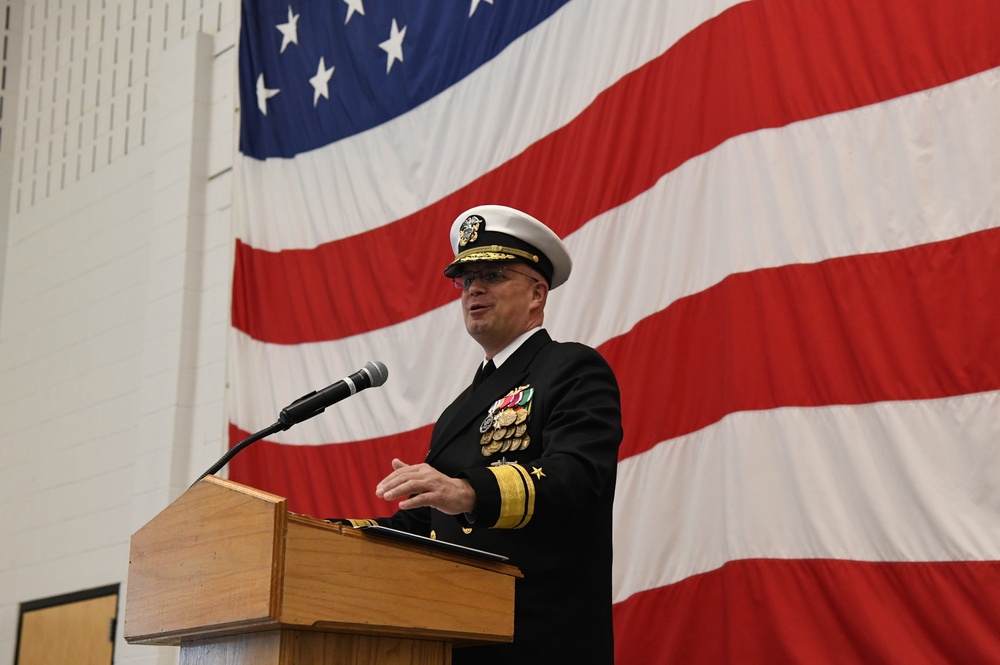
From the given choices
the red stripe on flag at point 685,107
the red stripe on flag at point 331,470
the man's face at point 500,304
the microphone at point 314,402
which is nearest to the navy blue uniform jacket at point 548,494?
the man's face at point 500,304

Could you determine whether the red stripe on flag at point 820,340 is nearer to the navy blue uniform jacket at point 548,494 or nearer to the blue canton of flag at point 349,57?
the navy blue uniform jacket at point 548,494

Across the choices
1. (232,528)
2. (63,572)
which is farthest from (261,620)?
(63,572)

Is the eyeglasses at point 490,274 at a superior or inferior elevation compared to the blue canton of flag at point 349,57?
inferior

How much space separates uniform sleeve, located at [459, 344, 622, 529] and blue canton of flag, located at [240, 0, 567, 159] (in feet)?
5.59

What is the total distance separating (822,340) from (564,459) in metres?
0.92

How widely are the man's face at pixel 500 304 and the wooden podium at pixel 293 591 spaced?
24.8 inches

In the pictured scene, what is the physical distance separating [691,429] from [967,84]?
92cm

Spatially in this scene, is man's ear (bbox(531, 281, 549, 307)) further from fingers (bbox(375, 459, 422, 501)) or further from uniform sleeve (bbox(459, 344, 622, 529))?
fingers (bbox(375, 459, 422, 501))

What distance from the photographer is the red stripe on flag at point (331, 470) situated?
3719 millimetres

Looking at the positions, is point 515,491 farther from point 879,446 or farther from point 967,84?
point 967,84

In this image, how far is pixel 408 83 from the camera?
402 cm

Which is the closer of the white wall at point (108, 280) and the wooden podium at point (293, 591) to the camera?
the wooden podium at point (293, 591)

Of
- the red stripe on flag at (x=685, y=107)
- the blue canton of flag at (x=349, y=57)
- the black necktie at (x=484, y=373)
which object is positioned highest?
the blue canton of flag at (x=349, y=57)

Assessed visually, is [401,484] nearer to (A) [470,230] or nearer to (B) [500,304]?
(B) [500,304]
